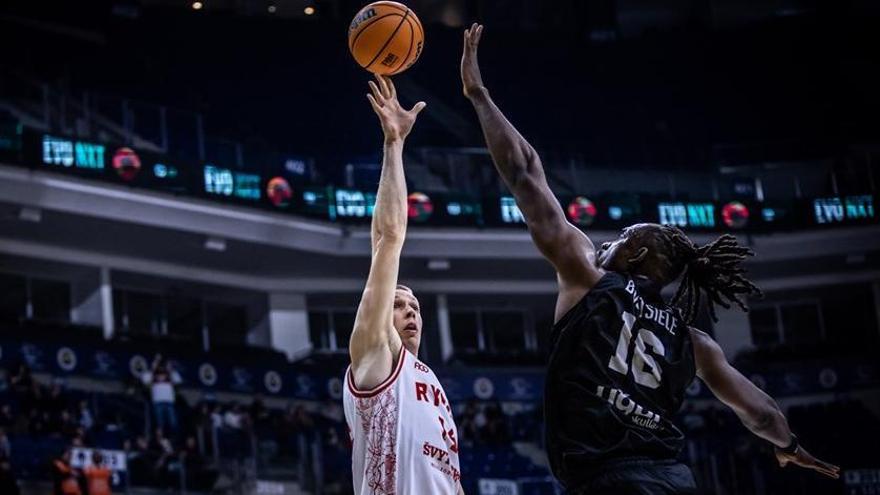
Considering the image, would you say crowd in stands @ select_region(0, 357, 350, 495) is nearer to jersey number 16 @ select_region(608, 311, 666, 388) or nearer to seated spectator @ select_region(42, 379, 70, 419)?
seated spectator @ select_region(42, 379, 70, 419)

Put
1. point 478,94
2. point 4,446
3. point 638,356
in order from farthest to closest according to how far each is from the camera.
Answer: point 4,446
point 478,94
point 638,356

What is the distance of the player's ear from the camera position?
4.82 metres

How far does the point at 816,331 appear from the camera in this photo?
31594 mm

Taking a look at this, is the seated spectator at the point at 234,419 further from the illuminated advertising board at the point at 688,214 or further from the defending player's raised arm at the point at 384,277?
the defending player's raised arm at the point at 384,277

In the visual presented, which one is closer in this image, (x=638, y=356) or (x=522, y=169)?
(x=638, y=356)

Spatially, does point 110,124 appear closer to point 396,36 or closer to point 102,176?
point 102,176

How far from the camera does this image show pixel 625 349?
4605 millimetres

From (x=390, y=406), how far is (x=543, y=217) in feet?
4.04

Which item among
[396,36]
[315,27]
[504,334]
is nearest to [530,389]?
[504,334]

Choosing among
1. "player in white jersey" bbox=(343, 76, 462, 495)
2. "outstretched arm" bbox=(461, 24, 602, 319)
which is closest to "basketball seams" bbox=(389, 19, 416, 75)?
"player in white jersey" bbox=(343, 76, 462, 495)

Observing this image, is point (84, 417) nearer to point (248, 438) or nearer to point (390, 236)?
point (248, 438)

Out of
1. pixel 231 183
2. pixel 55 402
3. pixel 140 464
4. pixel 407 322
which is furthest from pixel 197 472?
pixel 407 322

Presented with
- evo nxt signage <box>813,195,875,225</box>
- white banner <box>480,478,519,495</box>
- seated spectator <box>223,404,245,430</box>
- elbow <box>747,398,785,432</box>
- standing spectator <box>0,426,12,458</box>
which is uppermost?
evo nxt signage <box>813,195,875,225</box>

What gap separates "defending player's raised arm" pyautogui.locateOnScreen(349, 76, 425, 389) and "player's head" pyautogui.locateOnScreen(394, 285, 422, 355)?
23 cm
